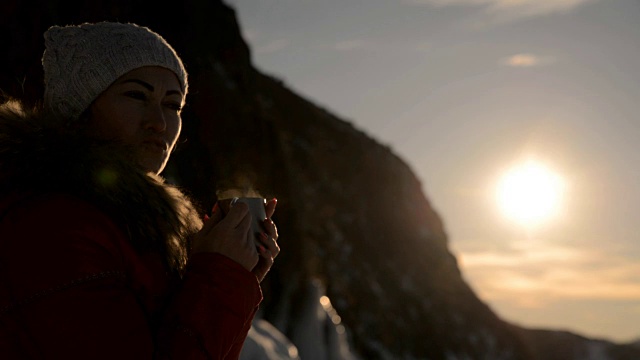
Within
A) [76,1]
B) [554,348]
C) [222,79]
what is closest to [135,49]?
[76,1]

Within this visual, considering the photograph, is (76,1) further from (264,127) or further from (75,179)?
(75,179)

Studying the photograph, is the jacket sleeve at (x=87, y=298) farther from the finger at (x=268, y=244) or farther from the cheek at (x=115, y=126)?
the cheek at (x=115, y=126)

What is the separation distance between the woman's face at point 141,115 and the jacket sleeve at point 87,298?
440 millimetres

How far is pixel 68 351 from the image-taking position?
1496 mm

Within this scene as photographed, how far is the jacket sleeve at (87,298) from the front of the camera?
4.97ft

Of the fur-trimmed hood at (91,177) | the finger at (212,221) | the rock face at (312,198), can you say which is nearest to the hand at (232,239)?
the finger at (212,221)

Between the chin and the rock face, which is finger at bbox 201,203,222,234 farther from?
the rock face

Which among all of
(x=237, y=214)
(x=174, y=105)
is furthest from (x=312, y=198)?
(x=237, y=214)

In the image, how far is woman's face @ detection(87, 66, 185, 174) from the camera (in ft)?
6.93

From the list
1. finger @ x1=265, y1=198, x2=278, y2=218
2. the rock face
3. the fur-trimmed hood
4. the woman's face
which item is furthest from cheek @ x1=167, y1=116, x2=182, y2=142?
the rock face

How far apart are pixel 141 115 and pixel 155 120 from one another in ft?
0.15

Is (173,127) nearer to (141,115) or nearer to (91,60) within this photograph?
(141,115)

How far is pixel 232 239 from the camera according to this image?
6.09 feet

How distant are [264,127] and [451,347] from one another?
1371 inches
